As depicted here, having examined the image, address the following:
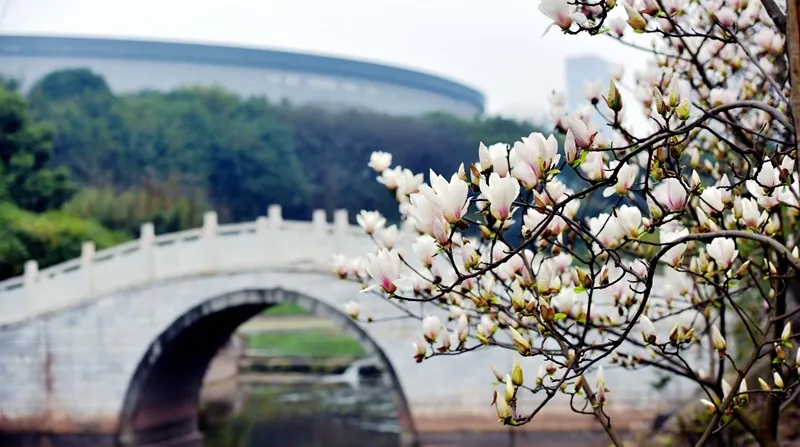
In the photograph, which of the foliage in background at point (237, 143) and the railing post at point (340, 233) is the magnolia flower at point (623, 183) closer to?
the railing post at point (340, 233)

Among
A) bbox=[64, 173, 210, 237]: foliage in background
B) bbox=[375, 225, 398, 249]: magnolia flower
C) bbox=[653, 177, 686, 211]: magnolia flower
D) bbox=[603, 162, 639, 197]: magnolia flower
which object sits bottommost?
bbox=[653, 177, 686, 211]: magnolia flower

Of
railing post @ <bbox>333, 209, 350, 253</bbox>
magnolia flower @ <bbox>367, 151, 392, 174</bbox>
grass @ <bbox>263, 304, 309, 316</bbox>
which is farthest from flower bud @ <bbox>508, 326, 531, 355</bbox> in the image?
grass @ <bbox>263, 304, 309, 316</bbox>

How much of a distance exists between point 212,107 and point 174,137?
293 cm

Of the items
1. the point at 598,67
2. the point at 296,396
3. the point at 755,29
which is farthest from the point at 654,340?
the point at 598,67

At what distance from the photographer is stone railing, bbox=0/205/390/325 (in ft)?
38.8

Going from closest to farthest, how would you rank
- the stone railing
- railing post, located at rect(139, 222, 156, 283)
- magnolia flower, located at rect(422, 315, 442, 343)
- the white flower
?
1. the white flower
2. magnolia flower, located at rect(422, 315, 442, 343)
3. the stone railing
4. railing post, located at rect(139, 222, 156, 283)

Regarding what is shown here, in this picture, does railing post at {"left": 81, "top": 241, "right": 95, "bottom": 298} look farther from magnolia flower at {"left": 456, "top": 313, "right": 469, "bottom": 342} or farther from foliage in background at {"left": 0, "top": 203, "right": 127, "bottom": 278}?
magnolia flower at {"left": 456, "top": 313, "right": 469, "bottom": 342}

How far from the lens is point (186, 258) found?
1227 cm

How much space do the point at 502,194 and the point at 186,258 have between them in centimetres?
1089

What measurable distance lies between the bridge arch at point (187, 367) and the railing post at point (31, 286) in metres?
1.64

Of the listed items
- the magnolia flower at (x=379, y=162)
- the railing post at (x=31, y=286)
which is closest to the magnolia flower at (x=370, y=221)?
the magnolia flower at (x=379, y=162)

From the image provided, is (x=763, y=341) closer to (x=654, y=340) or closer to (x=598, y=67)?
(x=654, y=340)

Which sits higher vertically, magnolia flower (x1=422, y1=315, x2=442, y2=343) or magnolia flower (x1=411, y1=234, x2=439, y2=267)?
magnolia flower (x1=411, y1=234, x2=439, y2=267)

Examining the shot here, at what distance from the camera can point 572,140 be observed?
191cm
